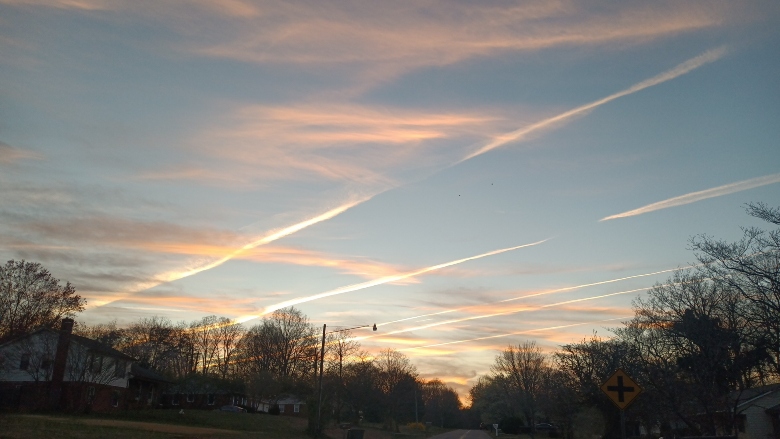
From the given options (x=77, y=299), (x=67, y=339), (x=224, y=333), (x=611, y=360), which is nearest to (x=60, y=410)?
(x=67, y=339)

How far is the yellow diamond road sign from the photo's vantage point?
1697cm

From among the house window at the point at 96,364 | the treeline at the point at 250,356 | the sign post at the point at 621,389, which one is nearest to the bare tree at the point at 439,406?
the treeline at the point at 250,356

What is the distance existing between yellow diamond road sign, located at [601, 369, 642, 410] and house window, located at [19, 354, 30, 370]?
165 ft

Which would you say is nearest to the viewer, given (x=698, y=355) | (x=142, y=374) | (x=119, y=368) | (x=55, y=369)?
(x=698, y=355)

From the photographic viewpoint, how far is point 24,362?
51.0 meters

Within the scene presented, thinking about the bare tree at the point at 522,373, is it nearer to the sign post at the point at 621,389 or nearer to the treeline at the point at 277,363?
the treeline at the point at 277,363

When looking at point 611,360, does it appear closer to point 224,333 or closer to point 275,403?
point 275,403

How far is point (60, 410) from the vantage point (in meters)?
46.5

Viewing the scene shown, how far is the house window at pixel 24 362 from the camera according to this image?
50491 millimetres

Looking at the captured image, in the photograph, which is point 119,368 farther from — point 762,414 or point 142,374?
point 762,414

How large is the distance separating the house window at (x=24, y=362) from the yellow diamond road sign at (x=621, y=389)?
50.4 m

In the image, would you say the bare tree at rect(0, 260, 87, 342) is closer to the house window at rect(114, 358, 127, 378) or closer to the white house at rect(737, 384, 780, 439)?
the house window at rect(114, 358, 127, 378)

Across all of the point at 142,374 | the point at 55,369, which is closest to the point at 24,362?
the point at 55,369

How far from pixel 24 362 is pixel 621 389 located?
51.9 m
